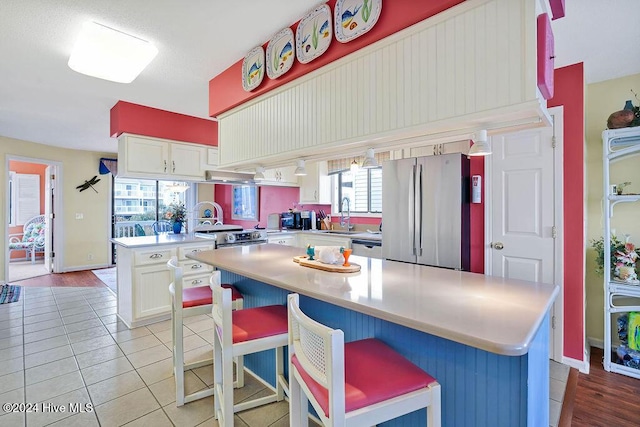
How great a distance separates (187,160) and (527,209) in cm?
377

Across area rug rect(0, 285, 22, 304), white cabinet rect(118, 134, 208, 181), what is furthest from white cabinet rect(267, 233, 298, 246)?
area rug rect(0, 285, 22, 304)

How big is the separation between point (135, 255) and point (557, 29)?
404cm

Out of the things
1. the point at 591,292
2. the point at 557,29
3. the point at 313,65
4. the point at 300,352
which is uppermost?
the point at 557,29

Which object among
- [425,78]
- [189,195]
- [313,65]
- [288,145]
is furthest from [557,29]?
[189,195]

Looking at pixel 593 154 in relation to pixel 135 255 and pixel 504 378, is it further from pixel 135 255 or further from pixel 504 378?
pixel 135 255

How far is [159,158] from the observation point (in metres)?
3.83

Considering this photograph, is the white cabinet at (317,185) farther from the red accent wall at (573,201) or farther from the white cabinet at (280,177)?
the red accent wall at (573,201)

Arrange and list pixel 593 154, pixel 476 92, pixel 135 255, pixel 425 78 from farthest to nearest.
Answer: pixel 135 255
pixel 593 154
pixel 425 78
pixel 476 92

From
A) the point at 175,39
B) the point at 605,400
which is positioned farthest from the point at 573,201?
the point at 175,39

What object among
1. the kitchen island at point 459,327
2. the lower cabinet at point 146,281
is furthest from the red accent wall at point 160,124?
the kitchen island at point 459,327

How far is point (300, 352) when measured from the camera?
4.03 ft

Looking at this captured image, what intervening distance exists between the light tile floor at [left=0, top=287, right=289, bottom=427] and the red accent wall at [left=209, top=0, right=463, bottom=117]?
2228 millimetres

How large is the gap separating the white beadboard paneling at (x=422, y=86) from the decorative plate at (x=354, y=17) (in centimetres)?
10

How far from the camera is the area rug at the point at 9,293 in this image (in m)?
4.37
